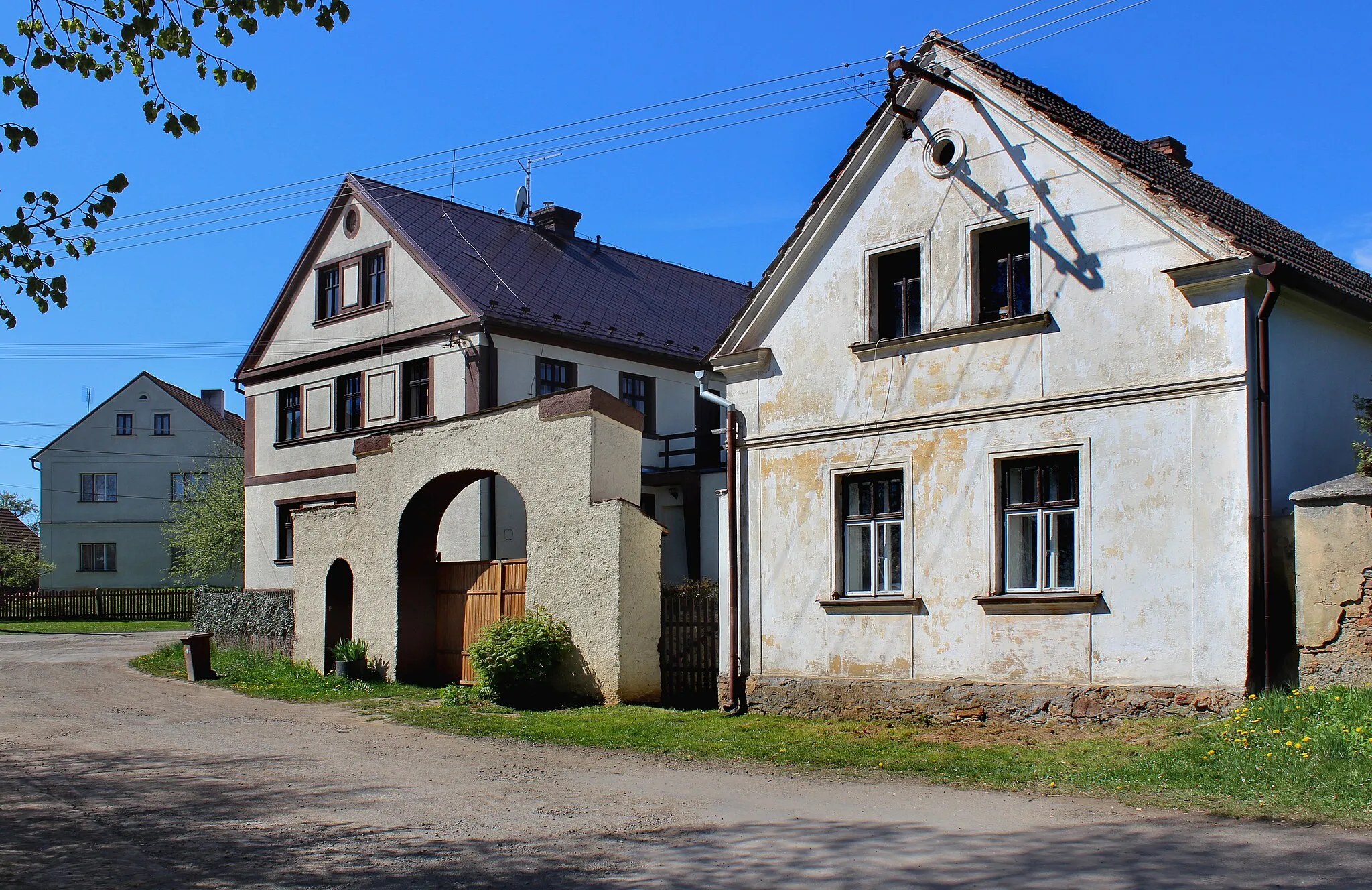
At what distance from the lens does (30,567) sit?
51.6 m

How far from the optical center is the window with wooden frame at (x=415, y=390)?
2747 cm

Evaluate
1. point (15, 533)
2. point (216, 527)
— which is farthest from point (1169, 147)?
point (15, 533)

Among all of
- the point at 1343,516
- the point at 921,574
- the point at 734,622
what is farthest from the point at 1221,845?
the point at 734,622

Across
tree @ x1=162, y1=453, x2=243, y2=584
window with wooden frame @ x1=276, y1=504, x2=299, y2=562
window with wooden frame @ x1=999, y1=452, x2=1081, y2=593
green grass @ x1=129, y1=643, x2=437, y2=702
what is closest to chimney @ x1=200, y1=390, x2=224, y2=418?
tree @ x1=162, y1=453, x2=243, y2=584

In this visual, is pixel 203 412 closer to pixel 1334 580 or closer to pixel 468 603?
pixel 468 603

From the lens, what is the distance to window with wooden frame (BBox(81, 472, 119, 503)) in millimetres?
56062

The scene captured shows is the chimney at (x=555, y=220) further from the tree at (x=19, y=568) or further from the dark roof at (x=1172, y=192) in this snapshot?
the tree at (x=19, y=568)

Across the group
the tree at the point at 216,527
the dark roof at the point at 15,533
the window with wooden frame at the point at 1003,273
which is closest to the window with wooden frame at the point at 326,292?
the tree at the point at 216,527

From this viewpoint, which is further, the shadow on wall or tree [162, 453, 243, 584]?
tree [162, 453, 243, 584]

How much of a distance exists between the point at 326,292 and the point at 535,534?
1588cm

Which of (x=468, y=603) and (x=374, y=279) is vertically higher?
(x=374, y=279)

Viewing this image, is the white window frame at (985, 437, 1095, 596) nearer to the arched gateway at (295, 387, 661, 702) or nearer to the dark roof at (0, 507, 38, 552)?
the arched gateway at (295, 387, 661, 702)

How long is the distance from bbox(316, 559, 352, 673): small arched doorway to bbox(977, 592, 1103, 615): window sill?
479 inches

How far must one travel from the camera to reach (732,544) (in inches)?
635
